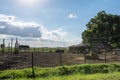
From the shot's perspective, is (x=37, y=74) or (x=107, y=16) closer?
(x=37, y=74)

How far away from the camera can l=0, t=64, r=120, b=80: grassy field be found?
692 inches

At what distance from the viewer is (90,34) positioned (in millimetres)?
74375

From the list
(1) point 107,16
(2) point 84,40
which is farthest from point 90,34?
(1) point 107,16

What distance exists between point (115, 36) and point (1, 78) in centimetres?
5725

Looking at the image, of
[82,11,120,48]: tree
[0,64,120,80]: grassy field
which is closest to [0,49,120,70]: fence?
[0,64,120,80]: grassy field

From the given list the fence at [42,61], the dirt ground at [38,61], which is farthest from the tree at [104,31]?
the dirt ground at [38,61]

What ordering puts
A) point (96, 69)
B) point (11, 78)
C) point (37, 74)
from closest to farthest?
1. point (11, 78)
2. point (37, 74)
3. point (96, 69)

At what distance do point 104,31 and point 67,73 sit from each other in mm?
54666

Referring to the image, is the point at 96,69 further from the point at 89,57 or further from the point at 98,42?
the point at 98,42

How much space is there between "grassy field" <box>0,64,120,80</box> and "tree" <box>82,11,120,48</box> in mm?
47975

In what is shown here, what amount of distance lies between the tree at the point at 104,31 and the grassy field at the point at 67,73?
4797cm

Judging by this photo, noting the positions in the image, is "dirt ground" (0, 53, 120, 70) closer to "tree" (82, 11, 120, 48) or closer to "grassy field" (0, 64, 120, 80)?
"grassy field" (0, 64, 120, 80)

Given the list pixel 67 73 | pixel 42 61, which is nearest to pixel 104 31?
pixel 42 61

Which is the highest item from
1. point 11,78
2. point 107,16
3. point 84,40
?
point 107,16
